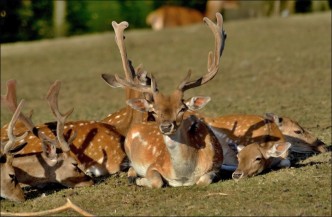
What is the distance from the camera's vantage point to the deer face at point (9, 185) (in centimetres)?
752

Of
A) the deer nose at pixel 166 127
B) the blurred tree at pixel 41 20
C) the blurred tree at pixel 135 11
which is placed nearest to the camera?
the deer nose at pixel 166 127

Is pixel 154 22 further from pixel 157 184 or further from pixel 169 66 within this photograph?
pixel 157 184

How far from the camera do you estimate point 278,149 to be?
8.02 m

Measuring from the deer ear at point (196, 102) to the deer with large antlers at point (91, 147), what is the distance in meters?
1.29

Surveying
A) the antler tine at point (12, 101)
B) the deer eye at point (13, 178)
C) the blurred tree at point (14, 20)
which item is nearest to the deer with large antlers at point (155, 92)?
the antler tine at point (12, 101)

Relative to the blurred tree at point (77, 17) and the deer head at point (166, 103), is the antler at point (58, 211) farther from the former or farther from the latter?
the blurred tree at point (77, 17)

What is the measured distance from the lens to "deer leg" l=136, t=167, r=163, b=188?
25.3ft

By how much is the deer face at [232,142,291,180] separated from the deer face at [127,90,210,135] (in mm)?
680

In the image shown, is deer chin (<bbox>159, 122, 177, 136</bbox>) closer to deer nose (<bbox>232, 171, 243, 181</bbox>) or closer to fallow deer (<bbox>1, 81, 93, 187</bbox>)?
deer nose (<bbox>232, 171, 243, 181</bbox>)

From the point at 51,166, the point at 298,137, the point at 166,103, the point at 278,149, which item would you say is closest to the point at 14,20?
the point at 298,137

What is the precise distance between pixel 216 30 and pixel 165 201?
63.3 inches

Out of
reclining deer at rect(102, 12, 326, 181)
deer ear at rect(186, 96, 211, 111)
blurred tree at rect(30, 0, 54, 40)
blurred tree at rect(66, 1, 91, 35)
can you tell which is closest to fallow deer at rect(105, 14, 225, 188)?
deer ear at rect(186, 96, 211, 111)

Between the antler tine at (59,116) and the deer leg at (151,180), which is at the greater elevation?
the antler tine at (59,116)

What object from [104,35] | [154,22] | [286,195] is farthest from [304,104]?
[154,22]
